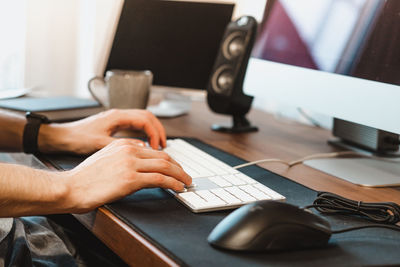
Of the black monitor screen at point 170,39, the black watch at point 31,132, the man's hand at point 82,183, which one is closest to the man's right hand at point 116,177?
the man's hand at point 82,183

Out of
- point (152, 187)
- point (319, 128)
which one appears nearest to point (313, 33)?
point (319, 128)

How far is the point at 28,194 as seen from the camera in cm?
67

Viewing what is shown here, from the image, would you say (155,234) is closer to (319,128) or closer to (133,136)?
(133,136)

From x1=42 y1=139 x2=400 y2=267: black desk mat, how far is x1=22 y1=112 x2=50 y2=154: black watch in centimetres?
33

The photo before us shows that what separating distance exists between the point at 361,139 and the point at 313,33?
0.28 meters

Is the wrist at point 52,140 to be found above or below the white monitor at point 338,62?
below

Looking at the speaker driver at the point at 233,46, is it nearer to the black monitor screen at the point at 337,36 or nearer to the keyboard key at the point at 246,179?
the black monitor screen at the point at 337,36

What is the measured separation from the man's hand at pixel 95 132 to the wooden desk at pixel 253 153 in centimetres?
15

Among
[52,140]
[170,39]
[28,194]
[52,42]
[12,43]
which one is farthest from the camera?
[52,42]

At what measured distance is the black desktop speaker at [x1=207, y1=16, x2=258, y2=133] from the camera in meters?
1.26

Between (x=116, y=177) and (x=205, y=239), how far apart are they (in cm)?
17

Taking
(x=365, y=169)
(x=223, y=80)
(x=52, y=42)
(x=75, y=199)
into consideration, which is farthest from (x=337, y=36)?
(x=52, y=42)

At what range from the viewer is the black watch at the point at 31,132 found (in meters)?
0.96

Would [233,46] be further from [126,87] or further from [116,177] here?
[116,177]
